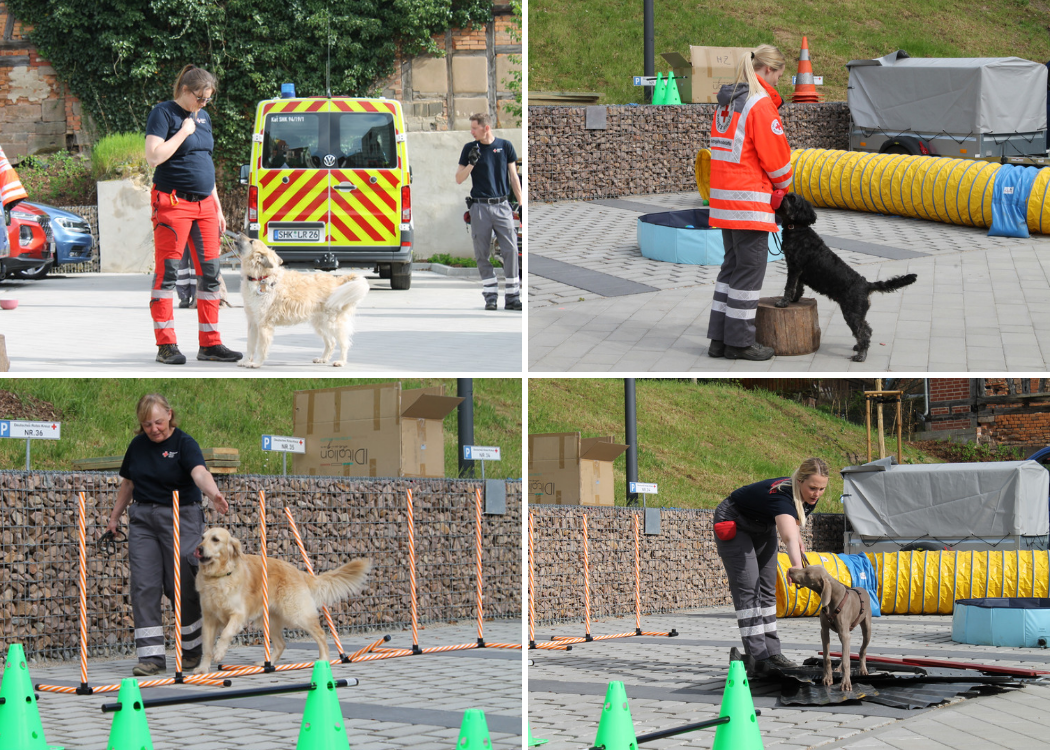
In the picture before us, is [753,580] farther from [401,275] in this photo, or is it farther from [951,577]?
[401,275]

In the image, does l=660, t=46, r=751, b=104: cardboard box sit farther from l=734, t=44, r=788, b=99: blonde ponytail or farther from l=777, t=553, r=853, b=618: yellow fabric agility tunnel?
l=734, t=44, r=788, b=99: blonde ponytail

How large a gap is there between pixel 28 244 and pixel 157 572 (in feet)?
34.0

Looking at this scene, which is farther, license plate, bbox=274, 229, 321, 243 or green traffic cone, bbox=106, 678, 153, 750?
license plate, bbox=274, 229, 321, 243

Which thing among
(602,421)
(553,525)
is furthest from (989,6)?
(553,525)

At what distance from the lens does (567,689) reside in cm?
670

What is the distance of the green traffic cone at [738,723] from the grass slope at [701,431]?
13131mm

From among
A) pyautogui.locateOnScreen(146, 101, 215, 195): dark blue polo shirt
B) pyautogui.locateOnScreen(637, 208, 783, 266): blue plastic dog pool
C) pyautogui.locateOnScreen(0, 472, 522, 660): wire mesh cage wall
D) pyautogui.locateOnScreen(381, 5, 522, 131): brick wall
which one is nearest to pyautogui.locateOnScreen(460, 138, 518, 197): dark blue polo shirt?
pyautogui.locateOnScreen(637, 208, 783, 266): blue plastic dog pool

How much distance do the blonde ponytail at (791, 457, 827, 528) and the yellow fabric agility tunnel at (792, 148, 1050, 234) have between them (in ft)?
27.4

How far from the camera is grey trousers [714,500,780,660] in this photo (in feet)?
21.1

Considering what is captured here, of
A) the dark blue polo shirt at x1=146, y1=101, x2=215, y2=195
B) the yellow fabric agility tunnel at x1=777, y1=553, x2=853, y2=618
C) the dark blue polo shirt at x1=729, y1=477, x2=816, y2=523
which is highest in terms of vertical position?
the dark blue polo shirt at x1=146, y1=101, x2=215, y2=195

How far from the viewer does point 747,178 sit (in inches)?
284

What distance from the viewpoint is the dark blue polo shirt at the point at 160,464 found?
21.9 ft

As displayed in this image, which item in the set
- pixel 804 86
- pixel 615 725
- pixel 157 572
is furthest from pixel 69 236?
pixel 615 725

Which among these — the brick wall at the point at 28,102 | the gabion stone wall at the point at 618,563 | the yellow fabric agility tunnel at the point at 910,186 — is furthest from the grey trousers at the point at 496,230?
the brick wall at the point at 28,102
